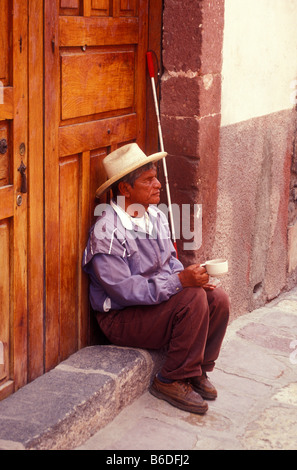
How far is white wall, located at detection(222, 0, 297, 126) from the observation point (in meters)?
5.04

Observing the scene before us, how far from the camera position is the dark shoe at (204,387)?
14.1ft

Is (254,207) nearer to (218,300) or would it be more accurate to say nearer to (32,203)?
(218,300)

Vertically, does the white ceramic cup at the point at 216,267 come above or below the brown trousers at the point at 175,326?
above

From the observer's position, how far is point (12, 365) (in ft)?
12.1

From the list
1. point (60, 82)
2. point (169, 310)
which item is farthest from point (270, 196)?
point (60, 82)

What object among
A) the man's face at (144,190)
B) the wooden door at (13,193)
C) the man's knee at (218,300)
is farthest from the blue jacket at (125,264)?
the wooden door at (13,193)

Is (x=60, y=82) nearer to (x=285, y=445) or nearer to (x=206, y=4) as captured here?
(x=206, y=4)

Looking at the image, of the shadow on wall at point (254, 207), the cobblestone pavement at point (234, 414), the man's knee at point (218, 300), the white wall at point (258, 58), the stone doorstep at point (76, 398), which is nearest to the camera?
the stone doorstep at point (76, 398)

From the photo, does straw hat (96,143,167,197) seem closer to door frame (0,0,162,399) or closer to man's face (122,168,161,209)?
man's face (122,168,161,209)

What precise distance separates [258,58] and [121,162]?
6.17 ft

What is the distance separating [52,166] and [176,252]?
114 centimetres

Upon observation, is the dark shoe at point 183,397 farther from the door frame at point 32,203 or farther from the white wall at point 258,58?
the white wall at point 258,58

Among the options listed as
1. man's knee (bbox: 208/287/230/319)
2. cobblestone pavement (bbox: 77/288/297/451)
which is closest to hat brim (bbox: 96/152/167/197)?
man's knee (bbox: 208/287/230/319)

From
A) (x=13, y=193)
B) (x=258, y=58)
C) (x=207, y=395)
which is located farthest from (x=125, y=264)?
(x=258, y=58)
